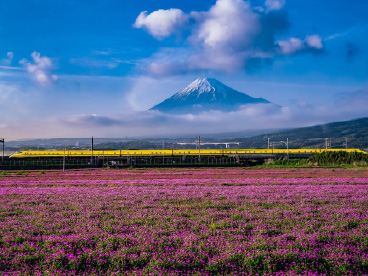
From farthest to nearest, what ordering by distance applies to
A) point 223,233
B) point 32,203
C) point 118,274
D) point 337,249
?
point 32,203
point 223,233
point 337,249
point 118,274

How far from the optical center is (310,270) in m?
7.66

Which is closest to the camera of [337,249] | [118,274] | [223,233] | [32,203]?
[118,274]

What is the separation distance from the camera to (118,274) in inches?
296

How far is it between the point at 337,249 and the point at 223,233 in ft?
10.4

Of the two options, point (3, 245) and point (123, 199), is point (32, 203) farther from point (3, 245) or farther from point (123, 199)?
point (3, 245)

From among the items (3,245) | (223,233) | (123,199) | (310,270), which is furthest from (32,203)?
(310,270)

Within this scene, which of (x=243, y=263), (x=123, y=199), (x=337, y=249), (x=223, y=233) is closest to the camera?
(x=243, y=263)

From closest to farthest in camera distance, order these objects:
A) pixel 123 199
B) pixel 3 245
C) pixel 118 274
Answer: pixel 118 274
pixel 3 245
pixel 123 199

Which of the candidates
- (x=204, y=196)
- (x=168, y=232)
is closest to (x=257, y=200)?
(x=204, y=196)

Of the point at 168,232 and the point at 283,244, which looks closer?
the point at 283,244

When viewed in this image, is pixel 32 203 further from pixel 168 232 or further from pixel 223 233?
pixel 223 233

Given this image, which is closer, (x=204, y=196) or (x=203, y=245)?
(x=203, y=245)

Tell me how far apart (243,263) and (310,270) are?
Result: 1459 mm

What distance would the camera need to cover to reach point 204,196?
19219 mm
